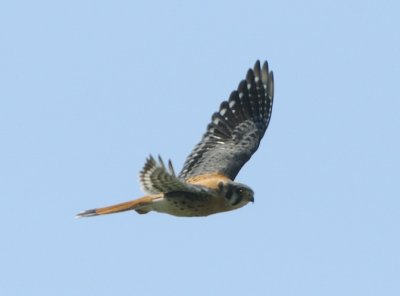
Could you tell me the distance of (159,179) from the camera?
41.4 ft

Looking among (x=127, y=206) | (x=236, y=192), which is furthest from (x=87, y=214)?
(x=236, y=192)

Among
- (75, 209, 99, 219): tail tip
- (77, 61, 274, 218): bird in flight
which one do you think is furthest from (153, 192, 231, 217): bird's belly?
(75, 209, 99, 219): tail tip

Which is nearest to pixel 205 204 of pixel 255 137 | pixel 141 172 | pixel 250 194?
pixel 250 194

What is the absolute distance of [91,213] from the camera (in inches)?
543

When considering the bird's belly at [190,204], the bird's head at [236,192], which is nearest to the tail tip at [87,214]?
the bird's belly at [190,204]

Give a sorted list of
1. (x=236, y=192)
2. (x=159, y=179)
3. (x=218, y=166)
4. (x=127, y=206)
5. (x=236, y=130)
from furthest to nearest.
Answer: (x=236, y=130)
(x=218, y=166)
(x=236, y=192)
(x=127, y=206)
(x=159, y=179)

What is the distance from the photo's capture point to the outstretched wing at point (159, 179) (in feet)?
39.7

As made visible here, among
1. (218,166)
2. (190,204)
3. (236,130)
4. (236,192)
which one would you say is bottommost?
(190,204)

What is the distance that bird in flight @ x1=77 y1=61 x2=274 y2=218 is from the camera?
13124mm

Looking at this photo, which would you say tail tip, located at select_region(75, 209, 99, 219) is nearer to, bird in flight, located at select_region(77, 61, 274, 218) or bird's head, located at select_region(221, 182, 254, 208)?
bird in flight, located at select_region(77, 61, 274, 218)

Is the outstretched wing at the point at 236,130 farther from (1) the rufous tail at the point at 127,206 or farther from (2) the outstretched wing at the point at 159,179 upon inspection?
(2) the outstretched wing at the point at 159,179

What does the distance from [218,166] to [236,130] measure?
122 cm

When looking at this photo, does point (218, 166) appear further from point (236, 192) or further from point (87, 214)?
point (87, 214)

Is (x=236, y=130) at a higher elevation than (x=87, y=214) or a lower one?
higher
